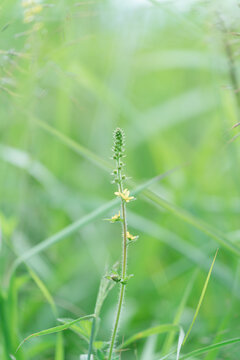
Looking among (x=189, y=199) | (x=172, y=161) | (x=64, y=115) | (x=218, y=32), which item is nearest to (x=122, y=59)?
(x=64, y=115)

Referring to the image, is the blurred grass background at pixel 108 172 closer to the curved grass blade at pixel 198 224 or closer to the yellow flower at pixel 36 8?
the yellow flower at pixel 36 8

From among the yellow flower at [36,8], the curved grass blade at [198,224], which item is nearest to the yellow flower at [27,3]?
the yellow flower at [36,8]

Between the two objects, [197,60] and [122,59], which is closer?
[197,60]

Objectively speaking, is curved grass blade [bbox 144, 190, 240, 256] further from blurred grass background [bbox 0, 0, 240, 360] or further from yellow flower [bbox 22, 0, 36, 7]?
yellow flower [bbox 22, 0, 36, 7]

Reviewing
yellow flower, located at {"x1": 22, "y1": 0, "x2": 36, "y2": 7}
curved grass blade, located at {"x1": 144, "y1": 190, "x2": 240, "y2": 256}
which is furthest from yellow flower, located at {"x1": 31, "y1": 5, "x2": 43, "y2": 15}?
curved grass blade, located at {"x1": 144, "y1": 190, "x2": 240, "y2": 256}

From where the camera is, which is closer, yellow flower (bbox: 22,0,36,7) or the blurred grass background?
yellow flower (bbox: 22,0,36,7)

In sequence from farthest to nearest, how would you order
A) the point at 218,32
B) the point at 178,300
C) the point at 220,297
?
1. the point at 220,297
2. the point at 178,300
3. the point at 218,32

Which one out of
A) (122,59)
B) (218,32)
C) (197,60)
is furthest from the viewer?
(122,59)

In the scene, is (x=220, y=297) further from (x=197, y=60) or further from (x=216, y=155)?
(x=197, y=60)
